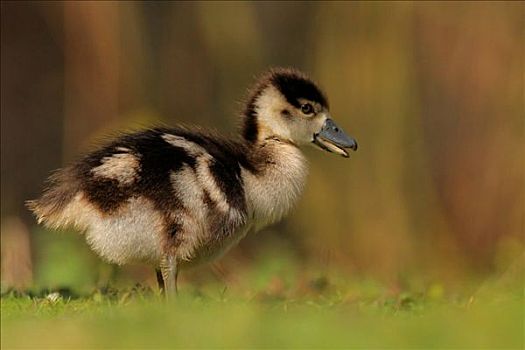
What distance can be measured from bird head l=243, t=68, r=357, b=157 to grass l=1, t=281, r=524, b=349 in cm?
106

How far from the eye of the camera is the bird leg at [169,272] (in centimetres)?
544

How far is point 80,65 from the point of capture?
351 inches

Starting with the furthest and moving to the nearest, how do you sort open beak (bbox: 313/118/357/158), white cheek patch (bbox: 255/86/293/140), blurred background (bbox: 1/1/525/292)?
blurred background (bbox: 1/1/525/292) → open beak (bbox: 313/118/357/158) → white cheek patch (bbox: 255/86/293/140)

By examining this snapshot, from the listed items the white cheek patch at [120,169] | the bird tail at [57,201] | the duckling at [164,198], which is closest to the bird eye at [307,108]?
the duckling at [164,198]

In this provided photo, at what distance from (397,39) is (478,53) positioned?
0.57 meters

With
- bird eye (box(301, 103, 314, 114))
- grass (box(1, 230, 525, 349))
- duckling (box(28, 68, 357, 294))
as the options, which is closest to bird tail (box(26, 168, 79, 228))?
duckling (box(28, 68, 357, 294))

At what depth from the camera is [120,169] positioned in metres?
5.39

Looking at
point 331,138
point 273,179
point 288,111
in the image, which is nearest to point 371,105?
point 331,138

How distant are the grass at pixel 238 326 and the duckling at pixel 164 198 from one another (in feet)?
0.77

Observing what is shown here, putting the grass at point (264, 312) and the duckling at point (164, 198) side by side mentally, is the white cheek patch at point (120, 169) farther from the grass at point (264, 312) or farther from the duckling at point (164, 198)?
the grass at point (264, 312)

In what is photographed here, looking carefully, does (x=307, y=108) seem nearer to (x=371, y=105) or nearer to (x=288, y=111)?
(x=288, y=111)

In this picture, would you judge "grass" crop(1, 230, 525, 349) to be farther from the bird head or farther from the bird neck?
the bird head

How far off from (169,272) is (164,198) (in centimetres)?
30

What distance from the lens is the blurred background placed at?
8.52 metres
